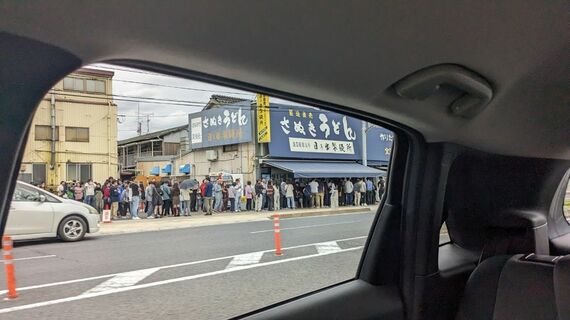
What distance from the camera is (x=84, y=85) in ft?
5.02

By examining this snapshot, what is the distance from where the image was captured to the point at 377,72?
76.7 inches

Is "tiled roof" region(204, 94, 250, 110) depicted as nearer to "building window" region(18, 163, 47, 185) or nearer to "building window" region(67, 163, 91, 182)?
"building window" region(67, 163, 91, 182)

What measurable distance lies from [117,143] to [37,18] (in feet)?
3.18

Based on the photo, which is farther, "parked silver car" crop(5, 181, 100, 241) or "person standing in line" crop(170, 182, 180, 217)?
"person standing in line" crop(170, 182, 180, 217)

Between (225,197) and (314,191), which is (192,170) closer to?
(314,191)

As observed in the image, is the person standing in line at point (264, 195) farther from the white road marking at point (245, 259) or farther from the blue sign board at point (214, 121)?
the blue sign board at point (214, 121)

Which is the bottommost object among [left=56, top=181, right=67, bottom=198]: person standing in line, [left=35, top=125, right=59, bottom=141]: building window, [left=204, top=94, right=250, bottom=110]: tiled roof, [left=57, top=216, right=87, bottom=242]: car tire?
[left=57, top=216, right=87, bottom=242]: car tire

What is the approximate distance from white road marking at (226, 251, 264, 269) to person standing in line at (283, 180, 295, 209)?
17.4 ft

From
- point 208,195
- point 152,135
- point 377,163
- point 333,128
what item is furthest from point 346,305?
point 208,195

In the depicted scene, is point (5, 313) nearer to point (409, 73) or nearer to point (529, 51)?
point (409, 73)

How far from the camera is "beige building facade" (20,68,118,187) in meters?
1.38

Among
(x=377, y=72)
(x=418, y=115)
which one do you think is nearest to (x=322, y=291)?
(x=418, y=115)

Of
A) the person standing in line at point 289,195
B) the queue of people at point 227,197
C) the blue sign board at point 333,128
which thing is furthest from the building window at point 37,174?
the person standing in line at point 289,195

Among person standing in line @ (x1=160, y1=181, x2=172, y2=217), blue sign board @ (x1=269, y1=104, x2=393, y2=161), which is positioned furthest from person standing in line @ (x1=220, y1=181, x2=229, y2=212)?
blue sign board @ (x1=269, y1=104, x2=393, y2=161)
